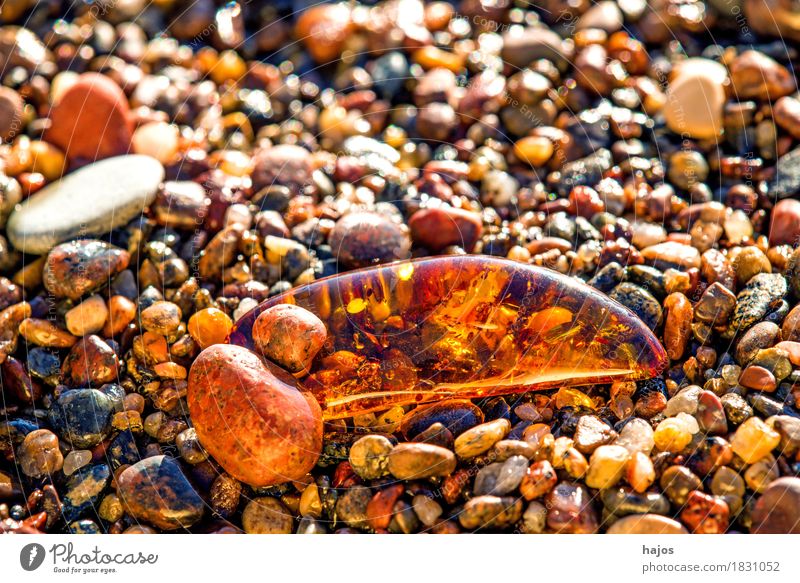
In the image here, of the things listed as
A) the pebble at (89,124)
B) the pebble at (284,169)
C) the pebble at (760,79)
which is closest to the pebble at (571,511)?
the pebble at (284,169)

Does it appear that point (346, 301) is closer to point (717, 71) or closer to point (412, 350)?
point (412, 350)

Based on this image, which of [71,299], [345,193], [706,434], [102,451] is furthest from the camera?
[345,193]

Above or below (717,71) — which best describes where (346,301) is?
below

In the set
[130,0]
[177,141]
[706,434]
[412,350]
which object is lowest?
[706,434]

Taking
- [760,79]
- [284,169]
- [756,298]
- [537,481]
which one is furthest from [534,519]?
[760,79]

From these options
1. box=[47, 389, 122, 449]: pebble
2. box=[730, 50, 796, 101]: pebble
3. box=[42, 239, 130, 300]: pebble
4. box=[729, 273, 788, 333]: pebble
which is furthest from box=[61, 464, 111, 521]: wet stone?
box=[730, 50, 796, 101]: pebble

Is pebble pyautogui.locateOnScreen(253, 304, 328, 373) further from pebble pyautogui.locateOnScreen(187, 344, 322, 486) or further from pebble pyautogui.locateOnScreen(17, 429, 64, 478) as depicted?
pebble pyautogui.locateOnScreen(17, 429, 64, 478)

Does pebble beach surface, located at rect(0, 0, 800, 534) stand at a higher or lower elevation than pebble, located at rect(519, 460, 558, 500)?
higher

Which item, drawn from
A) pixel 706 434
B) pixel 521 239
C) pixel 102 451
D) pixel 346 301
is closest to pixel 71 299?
pixel 102 451
